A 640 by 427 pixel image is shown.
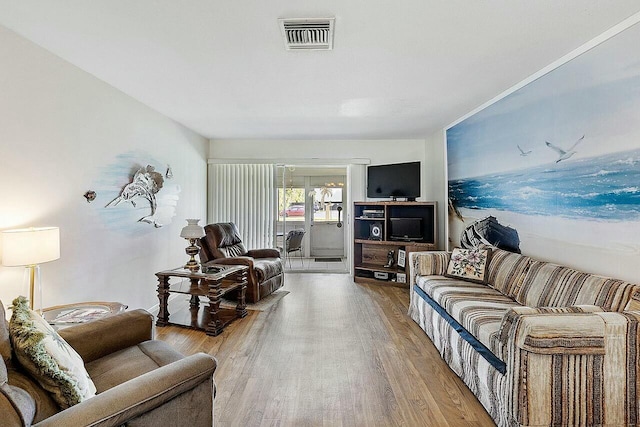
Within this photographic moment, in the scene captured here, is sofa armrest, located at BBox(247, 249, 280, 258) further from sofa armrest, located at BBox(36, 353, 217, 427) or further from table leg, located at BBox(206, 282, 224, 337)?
sofa armrest, located at BBox(36, 353, 217, 427)

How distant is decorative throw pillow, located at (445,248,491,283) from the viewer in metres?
3.24

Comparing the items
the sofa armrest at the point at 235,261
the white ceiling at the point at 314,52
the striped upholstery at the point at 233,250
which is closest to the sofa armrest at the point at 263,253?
the striped upholstery at the point at 233,250

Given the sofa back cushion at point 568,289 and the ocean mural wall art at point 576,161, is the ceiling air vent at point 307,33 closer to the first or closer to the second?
the ocean mural wall art at point 576,161

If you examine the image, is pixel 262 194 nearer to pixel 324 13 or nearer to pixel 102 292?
pixel 102 292

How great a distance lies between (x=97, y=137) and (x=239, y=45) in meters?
1.60

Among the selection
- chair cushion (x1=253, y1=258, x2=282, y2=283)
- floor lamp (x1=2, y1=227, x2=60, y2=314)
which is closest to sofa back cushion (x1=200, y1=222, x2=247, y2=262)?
chair cushion (x1=253, y1=258, x2=282, y2=283)

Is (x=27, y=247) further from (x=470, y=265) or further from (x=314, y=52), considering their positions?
(x=470, y=265)

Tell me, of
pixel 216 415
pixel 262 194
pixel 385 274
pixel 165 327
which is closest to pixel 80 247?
pixel 165 327

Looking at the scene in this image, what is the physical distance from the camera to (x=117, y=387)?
46.8 inches

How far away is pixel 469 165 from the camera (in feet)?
13.4

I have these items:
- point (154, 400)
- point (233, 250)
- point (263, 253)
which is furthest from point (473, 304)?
point (233, 250)

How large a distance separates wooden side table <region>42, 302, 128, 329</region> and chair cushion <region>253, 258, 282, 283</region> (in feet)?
6.42

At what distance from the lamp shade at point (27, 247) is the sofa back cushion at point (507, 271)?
3.39 metres

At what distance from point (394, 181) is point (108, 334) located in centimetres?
439
